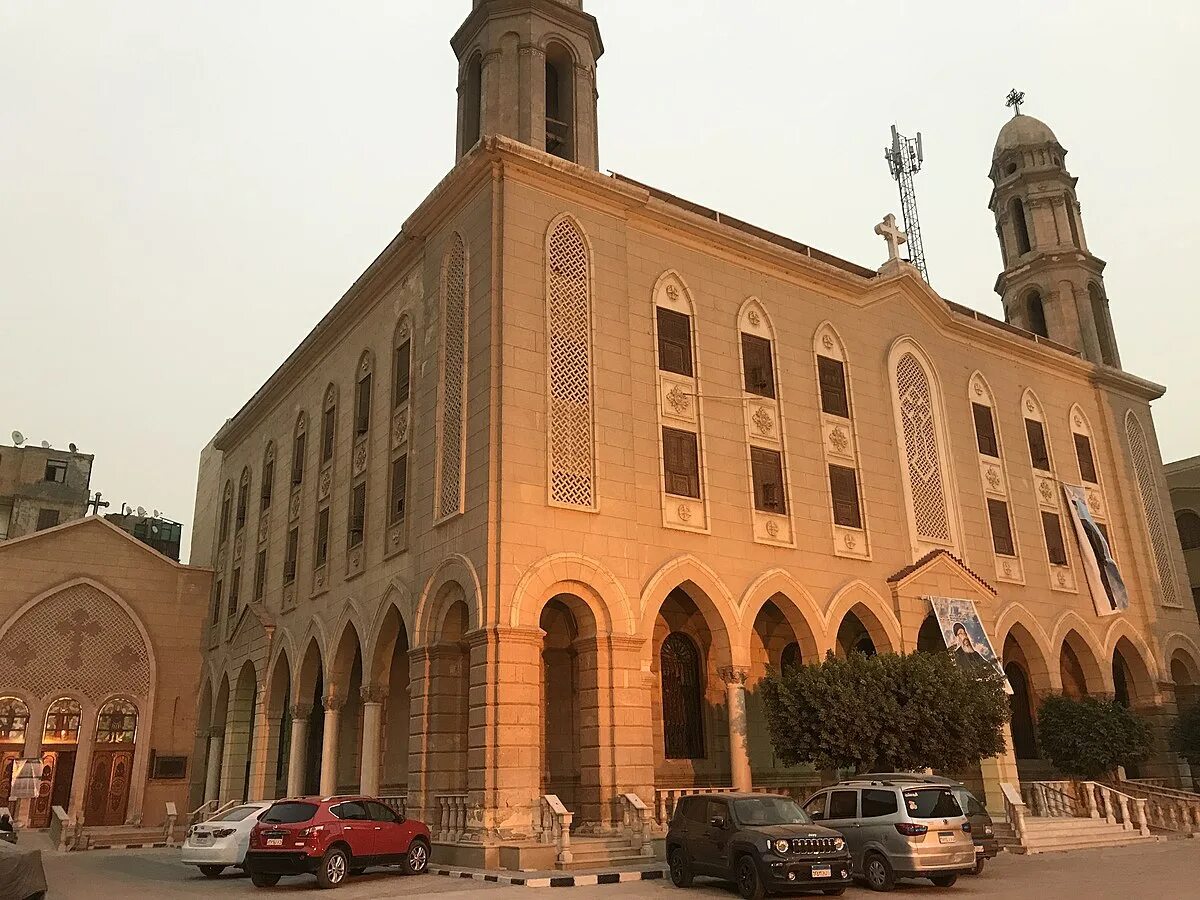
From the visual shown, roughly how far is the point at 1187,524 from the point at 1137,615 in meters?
9.42

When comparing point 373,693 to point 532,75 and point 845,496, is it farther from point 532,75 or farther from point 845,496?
point 532,75

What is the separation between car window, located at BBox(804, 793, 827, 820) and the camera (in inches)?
581

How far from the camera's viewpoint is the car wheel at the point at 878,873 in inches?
520

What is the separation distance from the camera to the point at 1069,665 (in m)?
28.3

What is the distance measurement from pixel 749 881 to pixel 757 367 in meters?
12.5

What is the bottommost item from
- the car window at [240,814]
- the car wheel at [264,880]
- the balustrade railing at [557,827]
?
the car wheel at [264,880]

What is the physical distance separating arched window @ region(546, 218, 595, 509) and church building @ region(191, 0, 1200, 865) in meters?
0.07

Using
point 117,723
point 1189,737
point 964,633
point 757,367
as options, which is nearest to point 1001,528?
point 964,633

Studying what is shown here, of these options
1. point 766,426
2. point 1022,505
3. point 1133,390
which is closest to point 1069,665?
point 1022,505

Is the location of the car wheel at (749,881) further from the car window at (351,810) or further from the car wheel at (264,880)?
the car wheel at (264,880)

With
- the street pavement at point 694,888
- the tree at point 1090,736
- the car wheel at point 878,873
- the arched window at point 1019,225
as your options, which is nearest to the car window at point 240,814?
the street pavement at point 694,888

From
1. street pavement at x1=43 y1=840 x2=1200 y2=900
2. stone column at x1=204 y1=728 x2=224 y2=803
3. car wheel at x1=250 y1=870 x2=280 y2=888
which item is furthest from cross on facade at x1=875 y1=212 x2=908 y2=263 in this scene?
stone column at x1=204 y1=728 x2=224 y2=803

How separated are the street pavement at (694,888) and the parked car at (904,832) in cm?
29

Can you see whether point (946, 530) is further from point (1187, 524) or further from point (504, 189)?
point (1187, 524)
